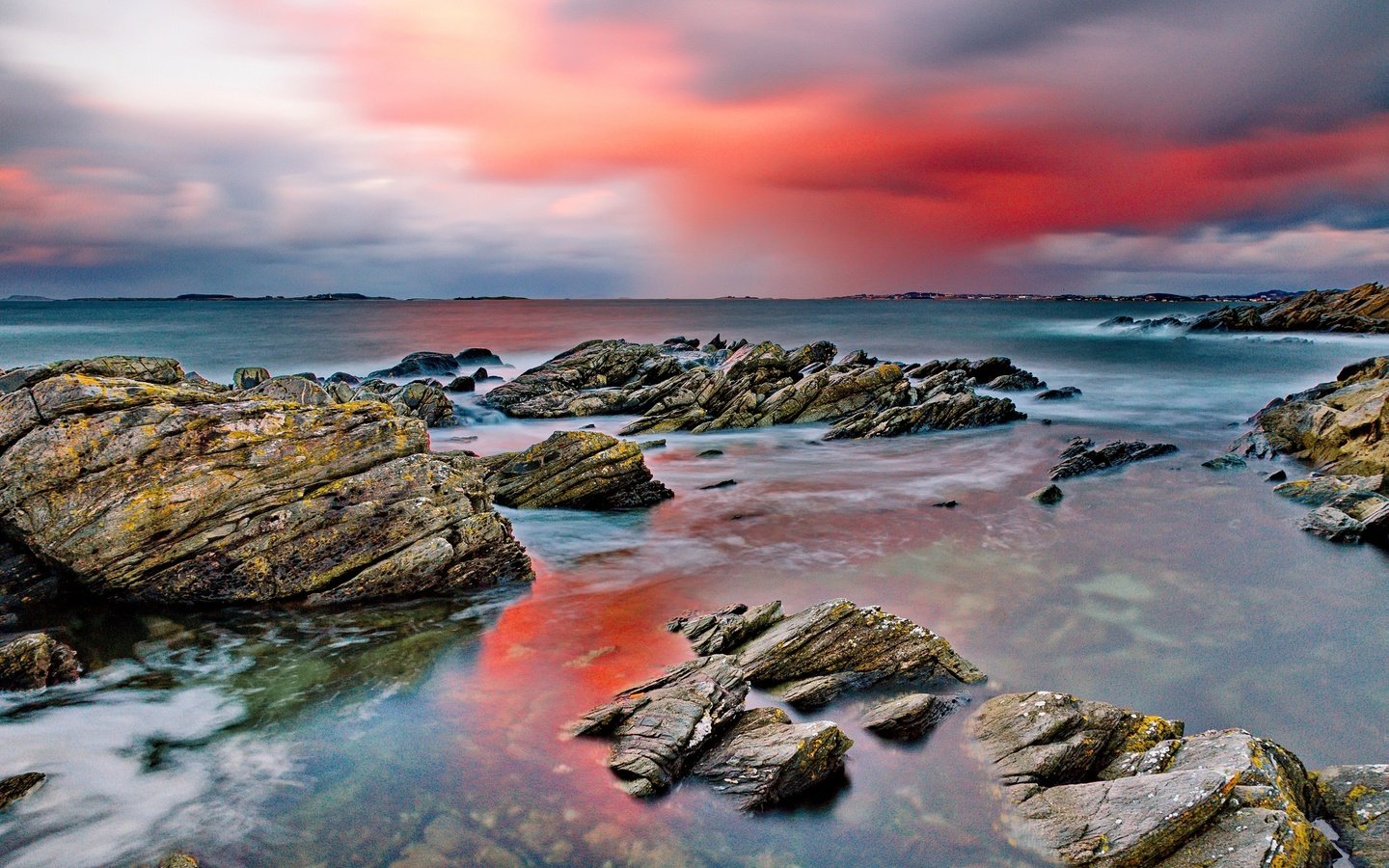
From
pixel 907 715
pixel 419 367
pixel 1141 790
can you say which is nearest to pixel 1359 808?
pixel 1141 790

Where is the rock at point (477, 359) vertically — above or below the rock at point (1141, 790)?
above

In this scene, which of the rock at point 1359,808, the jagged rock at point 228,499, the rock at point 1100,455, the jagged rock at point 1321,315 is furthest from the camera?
the jagged rock at point 1321,315

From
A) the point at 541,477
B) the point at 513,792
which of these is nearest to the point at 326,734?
the point at 513,792

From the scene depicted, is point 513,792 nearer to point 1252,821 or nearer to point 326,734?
point 326,734

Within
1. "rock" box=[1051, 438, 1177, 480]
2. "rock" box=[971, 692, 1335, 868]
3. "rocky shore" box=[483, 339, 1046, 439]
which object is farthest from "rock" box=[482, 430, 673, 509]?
"rock" box=[1051, 438, 1177, 480]

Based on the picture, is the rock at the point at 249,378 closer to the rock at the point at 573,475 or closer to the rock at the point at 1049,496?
the rock at the point at 573,475

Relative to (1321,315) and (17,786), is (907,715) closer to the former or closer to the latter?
(17,786)

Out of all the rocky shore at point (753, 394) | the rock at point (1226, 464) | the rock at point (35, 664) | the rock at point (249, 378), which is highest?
the rock at point (249, 378)

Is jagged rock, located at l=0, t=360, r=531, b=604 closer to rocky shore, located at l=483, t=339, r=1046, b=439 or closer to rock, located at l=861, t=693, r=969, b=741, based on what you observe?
rock, located at l=861, t=693, r=969, b=741

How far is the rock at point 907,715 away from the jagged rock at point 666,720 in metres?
1.47

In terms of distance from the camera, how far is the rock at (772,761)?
6.60m

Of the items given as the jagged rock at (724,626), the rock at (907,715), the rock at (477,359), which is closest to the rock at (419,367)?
the rock at (477,359)

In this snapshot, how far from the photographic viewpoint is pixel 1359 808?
593 cm

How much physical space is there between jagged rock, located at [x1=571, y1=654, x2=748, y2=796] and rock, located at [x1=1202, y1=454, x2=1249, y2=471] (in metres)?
18.9
